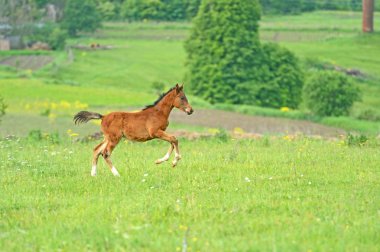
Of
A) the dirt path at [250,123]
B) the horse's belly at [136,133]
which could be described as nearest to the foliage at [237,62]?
the dirt path at [250,123]

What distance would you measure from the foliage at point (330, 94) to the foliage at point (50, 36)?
46.2 meters

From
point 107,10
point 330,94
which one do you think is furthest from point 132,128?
point 107,10

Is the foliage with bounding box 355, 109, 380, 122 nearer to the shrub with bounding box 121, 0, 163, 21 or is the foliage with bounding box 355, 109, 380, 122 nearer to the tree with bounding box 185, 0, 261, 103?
the tree with bounding box 185, 0, 261, 103

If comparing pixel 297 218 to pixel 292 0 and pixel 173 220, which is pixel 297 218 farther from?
pixel 292 0

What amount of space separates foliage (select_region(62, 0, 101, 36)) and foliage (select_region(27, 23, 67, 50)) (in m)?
3.17

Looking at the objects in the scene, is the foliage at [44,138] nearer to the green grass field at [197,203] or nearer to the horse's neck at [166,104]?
the green grass field at [197,203]

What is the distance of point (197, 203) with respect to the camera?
45.3 ft

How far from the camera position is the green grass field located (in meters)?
11.3

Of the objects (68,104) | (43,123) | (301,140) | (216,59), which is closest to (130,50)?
(216,59)

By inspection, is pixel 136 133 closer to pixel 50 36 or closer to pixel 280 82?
pixel 280 82

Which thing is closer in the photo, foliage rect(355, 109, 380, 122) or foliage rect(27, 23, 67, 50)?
foliage rect(355, 109, 380, 122)

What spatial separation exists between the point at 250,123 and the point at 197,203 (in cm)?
3864

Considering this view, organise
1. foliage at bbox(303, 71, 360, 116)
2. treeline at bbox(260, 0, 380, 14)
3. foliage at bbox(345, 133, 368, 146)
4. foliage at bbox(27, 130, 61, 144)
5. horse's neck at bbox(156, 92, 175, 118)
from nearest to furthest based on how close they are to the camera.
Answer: horse's neck at bbox(156, 92, 175, 118), foliage at bbox(345, 133, 368, 146), foliage at bbox(27, 130, 61, 144), foliage at bbox(303, 71, 360, 116), treeline at bbox(260, 0, 380, 14)

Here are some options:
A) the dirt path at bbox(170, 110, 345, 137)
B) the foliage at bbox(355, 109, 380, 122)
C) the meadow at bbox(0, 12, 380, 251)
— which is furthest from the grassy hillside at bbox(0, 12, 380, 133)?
the meadow at bbox(0, 12, 380, 251)
